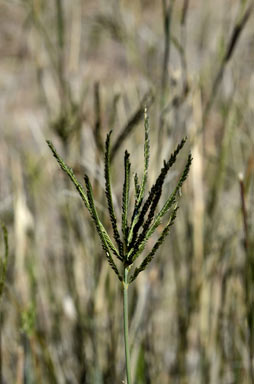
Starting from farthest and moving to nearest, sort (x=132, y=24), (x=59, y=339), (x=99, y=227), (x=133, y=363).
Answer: (x=132, y=24) < (x=59, y=339) < (x=133, y=363) < (x=99, y=227)

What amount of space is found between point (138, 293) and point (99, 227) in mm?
511

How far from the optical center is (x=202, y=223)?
29.9 inches

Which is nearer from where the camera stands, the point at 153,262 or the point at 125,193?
the point at 125,193

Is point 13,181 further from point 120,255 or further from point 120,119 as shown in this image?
point 120,255

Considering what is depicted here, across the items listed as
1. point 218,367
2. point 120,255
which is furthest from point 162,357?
point 120,255

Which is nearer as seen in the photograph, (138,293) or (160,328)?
(138,293)

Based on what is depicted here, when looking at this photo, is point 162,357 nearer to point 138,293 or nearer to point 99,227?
point 138,293

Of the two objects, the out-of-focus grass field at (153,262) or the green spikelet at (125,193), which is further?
the out-of-focus grass field at (153,262)

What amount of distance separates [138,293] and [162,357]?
0.67ft

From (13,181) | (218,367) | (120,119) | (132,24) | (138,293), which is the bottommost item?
(218,367)

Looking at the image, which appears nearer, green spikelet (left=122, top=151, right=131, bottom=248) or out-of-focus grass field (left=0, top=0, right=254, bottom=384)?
green spikelet (left=122, top=151, right=131, bottom=248)

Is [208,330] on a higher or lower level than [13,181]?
lower

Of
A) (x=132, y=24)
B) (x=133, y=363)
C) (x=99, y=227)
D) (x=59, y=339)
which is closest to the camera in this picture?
(x=99, y=227)

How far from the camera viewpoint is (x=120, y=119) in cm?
90
